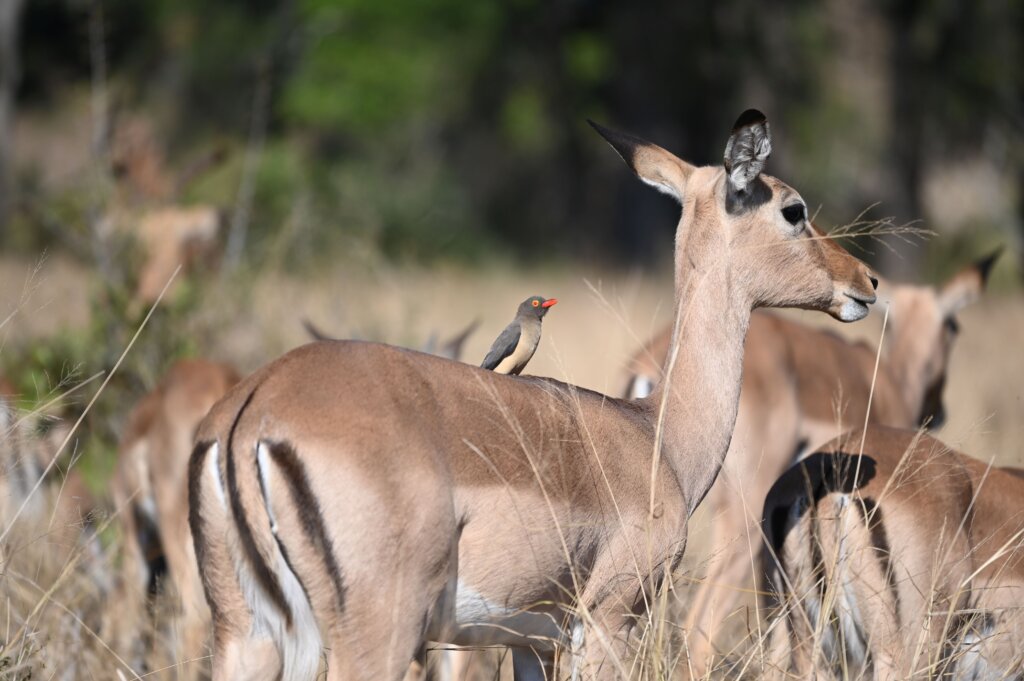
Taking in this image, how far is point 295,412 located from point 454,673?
5.89 ft

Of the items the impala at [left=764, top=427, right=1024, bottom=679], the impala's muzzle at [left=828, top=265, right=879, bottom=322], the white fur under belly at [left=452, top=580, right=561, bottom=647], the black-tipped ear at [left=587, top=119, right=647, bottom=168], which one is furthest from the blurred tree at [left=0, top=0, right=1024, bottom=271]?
the white fur under belly at [left=452, top=580, right=561, bottom=647]

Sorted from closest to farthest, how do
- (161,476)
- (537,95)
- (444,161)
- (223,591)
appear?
(223,591) → (161,476) → (537,95) → (444,161)

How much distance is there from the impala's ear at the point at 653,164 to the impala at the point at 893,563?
0.97m

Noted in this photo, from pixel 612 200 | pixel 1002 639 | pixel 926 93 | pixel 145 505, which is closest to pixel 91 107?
pixel 145 505

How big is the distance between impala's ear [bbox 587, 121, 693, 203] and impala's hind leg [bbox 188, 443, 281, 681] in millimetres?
1690

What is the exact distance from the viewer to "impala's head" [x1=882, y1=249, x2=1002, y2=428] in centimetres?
702

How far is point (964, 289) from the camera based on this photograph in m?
7.13

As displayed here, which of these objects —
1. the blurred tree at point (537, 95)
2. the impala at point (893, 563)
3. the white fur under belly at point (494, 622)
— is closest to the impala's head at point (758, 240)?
the impala at point (893, 563)

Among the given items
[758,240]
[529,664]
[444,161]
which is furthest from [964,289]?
[444,161]

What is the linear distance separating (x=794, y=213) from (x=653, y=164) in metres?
0.47

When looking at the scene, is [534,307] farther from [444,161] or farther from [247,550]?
[444,161]

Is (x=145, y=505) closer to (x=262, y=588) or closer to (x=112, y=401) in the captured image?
(x=112, y=401)

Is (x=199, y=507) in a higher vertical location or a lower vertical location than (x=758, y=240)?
lower

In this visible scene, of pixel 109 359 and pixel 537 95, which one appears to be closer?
pixel 109 359
